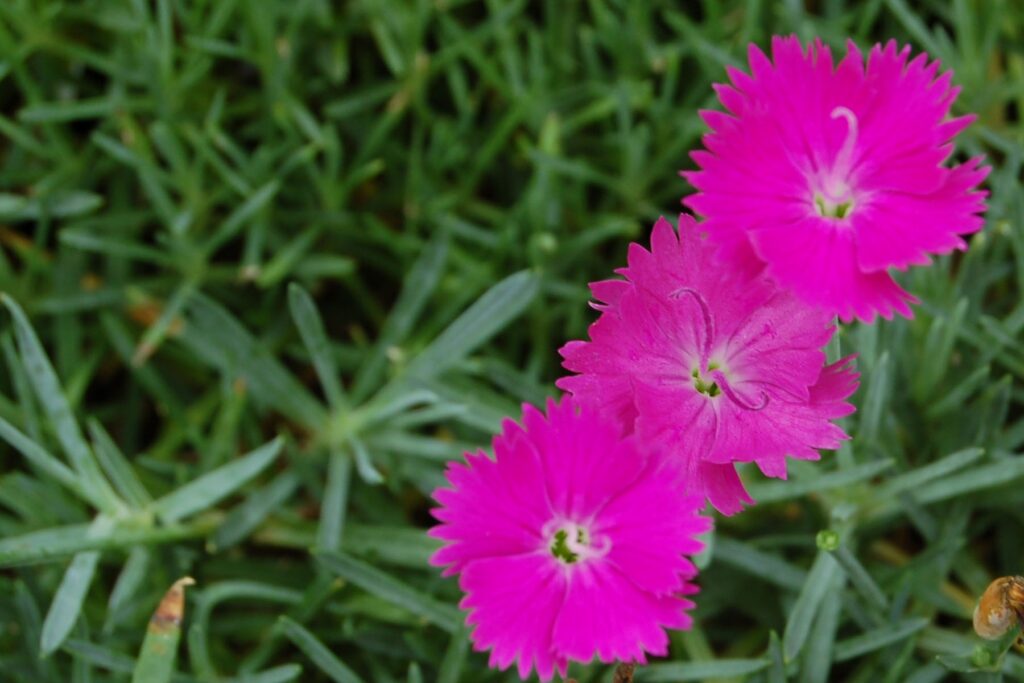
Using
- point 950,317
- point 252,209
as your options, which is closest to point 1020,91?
point 950,317

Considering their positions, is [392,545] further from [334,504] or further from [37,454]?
[37,454]

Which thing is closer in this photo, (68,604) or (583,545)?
(583,545)

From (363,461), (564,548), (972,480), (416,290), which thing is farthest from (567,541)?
(416,290)

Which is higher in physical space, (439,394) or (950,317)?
(950,317)

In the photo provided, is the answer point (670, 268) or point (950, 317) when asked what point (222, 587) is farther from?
point (950, 317)

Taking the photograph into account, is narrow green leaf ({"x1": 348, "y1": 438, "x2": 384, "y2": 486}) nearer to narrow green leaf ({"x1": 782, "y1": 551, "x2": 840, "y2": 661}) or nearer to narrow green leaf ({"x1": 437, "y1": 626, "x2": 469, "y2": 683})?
narrow green leaf ({"x1": 437, "y1": 626, "x2": 469, "y2": 683})
